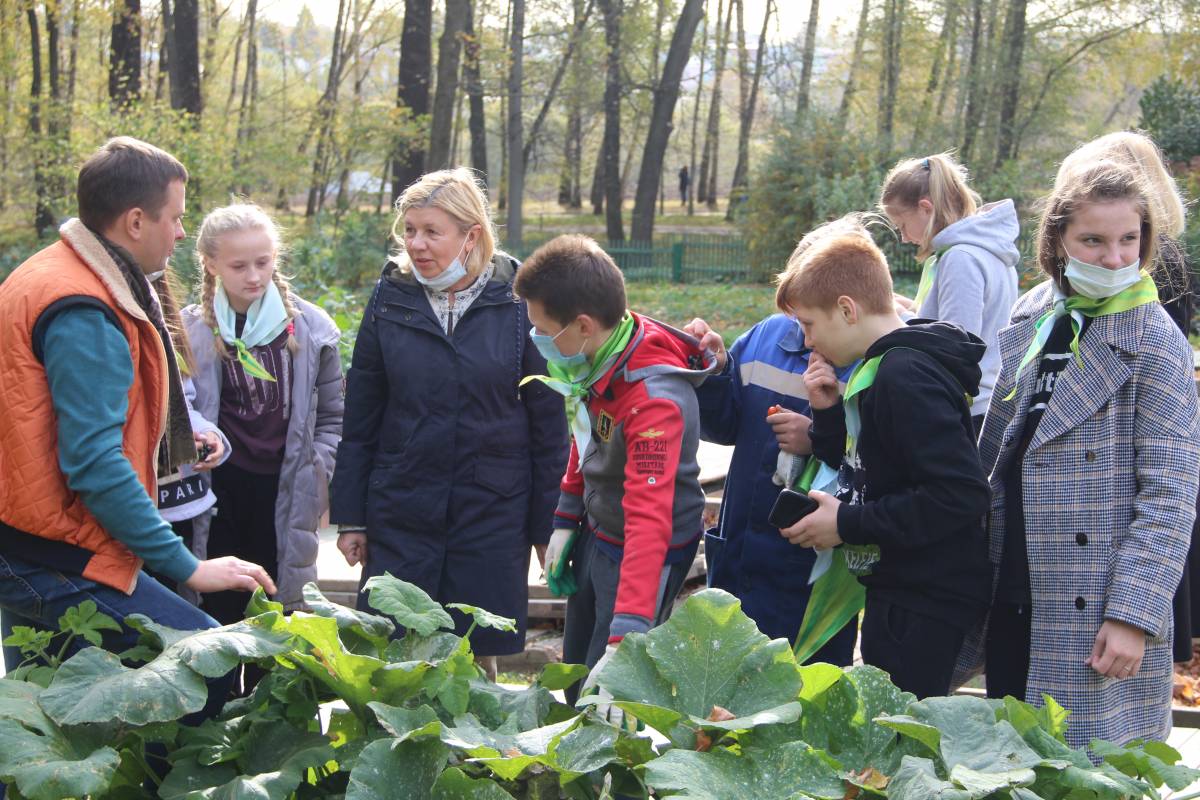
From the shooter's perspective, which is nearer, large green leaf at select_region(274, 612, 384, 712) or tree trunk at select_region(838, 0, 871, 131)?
large green leaf at select_region(274, 612, 384, 712)

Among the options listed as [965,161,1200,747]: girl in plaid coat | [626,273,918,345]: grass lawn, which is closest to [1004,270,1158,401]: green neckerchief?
[965,161,1200,747]: girl in plaid coat

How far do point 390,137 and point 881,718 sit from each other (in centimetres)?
A: 2243

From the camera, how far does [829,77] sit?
145 feet

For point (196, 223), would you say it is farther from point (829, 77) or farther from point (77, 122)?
point (829, 77)

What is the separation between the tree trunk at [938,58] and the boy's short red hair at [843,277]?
25042 mm

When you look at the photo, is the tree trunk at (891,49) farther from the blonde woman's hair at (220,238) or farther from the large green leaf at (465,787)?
the large green leaf at (465,787)

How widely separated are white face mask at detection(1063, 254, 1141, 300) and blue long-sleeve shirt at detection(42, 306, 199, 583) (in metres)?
2.00

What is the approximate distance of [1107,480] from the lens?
2701 millimetres

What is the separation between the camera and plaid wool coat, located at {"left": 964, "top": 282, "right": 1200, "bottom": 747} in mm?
2633

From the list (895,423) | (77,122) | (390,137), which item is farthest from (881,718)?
(390,137)

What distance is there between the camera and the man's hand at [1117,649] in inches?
104

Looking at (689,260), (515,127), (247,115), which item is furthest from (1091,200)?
(515,127)

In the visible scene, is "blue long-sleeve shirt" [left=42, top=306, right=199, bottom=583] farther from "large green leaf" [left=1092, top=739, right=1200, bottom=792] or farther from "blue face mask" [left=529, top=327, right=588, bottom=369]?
"large green leaf" [left=1092, top=739, right=1200, bottom=792]

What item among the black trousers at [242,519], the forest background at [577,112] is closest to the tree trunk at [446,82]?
the forest background at [577,112]
